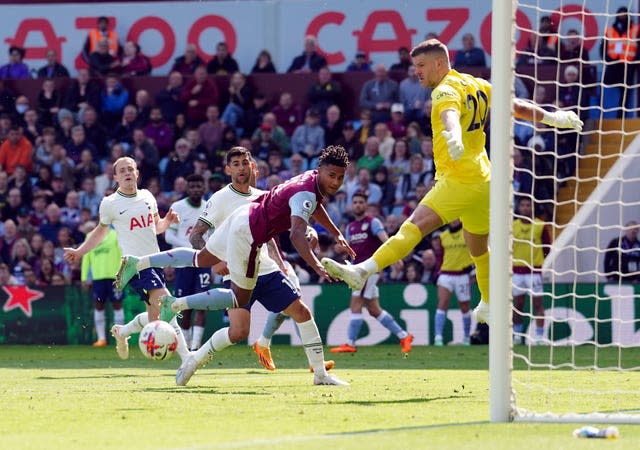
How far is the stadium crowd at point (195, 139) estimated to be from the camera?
21516mm

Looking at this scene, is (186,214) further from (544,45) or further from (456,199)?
(544,45)

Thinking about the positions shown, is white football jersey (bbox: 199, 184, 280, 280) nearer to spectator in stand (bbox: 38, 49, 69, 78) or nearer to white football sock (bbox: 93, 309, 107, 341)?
white football sock (bbox: 93, 309, 107, 341)

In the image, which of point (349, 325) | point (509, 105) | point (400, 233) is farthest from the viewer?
point (349, 325)

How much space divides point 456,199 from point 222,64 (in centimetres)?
1530

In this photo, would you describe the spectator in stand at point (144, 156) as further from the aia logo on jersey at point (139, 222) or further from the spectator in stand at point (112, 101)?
the aia logo on jersey at point (139, 222)

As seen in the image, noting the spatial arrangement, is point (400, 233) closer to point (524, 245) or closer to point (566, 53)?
point (524, 245)

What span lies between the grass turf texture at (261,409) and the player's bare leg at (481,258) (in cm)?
64

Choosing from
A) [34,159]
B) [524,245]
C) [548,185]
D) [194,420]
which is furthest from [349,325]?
[194,420]

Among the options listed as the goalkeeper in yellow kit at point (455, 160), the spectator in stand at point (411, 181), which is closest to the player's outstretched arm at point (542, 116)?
the goalkeeper in yellow kit at point (455, 160)

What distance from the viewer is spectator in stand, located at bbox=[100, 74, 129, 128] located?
24531 millimetres

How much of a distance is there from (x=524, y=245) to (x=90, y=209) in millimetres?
7658

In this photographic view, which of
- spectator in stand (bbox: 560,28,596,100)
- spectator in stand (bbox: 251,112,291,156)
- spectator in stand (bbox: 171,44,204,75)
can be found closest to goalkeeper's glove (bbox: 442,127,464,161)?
spectator in stand (bbox: 560,28,596,100)

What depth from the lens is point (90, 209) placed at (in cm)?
2245

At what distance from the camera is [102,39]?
2595 cm
